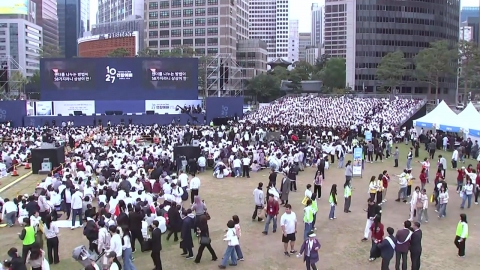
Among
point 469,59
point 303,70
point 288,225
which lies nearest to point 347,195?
point 288,225

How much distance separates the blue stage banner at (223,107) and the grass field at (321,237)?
88.4 feet

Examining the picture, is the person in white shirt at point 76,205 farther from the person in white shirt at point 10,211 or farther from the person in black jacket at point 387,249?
the person in black jacket at point 387,249

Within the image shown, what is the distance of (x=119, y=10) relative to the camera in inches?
5581

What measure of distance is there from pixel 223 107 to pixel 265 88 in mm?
34256

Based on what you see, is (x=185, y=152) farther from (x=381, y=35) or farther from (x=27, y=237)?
(x=381, y=35)

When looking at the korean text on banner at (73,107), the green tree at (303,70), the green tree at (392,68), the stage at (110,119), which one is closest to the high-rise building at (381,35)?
the green tree at (303,70)

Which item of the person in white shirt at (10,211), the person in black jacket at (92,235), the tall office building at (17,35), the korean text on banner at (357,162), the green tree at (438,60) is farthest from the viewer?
the tall office building at (17,35)

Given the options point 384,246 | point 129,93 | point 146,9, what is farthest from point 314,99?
point 146,9

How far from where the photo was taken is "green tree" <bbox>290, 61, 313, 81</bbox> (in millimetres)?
88006

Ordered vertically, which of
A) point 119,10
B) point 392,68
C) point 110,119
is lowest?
point 110,119

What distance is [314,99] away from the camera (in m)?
50.3

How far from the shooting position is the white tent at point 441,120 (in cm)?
2886

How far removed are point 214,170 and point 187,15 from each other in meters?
90.3

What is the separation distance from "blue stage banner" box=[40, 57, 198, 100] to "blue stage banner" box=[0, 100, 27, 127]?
2.61 metres
